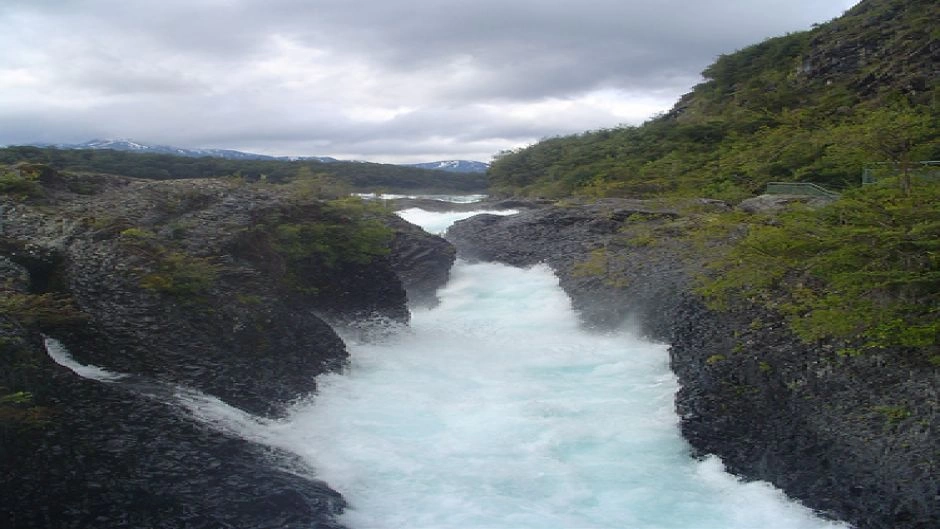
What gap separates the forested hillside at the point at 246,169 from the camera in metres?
35.8

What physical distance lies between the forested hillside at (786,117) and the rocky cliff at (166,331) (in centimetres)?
1479

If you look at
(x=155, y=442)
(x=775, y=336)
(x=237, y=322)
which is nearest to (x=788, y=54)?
(x=775, y=336)

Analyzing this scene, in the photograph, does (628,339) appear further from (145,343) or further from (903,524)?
(145,343)

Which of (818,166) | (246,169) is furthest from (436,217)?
(246,169)

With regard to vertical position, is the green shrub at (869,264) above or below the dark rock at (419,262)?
above

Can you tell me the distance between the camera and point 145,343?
1028 cm

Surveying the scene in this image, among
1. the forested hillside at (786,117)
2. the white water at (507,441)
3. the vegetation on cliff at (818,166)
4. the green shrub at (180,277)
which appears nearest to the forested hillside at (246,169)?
the green shrub at (180,277)

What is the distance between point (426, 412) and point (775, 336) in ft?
19.8

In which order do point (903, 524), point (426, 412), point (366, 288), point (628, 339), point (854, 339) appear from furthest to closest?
point (366, 288) → point (628, 339) → point (426, 412) → point (854, 339) → point (903, 524)

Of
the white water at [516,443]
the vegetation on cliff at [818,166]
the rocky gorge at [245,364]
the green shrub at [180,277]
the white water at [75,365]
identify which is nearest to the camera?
the rocky gorge at [245,364]

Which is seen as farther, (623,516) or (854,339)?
(854,339)

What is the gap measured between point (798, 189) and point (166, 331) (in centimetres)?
1975

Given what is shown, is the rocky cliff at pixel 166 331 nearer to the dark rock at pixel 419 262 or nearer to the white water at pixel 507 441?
the white water at pixel 507 441

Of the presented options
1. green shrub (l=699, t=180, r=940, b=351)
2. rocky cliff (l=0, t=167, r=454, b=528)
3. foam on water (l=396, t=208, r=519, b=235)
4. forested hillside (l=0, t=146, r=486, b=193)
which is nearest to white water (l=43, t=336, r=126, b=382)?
rocky cliff (l=0, t=167, r=454, b=528)
